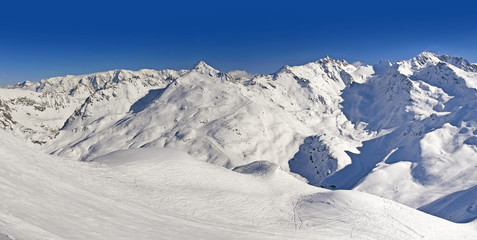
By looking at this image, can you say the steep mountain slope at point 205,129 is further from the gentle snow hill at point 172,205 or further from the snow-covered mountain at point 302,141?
the gentle snow hill at point 172,205

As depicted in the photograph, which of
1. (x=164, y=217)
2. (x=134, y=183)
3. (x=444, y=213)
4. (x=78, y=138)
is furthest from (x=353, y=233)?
(x=78, y=138)

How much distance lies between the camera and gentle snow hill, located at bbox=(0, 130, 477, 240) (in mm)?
15062

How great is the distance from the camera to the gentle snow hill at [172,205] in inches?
593

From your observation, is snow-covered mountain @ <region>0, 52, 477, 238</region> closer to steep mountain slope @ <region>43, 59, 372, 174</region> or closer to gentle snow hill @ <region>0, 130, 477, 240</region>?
steep mountain slope @ <region>43, 59, 372, 174</region>

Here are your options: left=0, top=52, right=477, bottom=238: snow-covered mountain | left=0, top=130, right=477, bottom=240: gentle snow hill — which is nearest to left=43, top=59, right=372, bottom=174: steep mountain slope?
left=0, top=52, right=477, bottom=238: snow-covered mountain

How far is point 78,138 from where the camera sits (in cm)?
16825

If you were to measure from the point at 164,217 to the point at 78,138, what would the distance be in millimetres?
167240

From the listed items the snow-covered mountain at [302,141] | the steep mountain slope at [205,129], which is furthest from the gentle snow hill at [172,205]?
the steep mountain slope at [205,129]

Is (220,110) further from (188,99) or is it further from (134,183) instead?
(134,183)

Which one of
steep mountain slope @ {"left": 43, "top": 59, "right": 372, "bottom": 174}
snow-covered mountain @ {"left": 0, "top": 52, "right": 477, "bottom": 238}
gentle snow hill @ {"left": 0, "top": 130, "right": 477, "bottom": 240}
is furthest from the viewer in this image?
steep mountain slope @ {"left": 43, "top": 59, "right": 372, "bottom": 174}

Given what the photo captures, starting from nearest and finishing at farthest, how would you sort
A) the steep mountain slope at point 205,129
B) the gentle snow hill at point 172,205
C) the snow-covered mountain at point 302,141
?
the gentle snow hill at point 172,205 → the snow-covered mountain at point 302,141 → the steep mountain slope at point 205,129

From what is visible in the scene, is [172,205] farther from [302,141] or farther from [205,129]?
[302,141]

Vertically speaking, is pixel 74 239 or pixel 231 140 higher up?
pixel 231 140

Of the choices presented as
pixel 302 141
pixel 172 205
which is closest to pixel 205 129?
pixel 302 141
